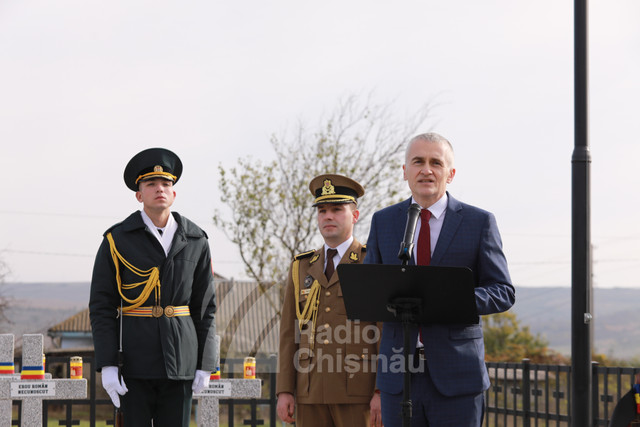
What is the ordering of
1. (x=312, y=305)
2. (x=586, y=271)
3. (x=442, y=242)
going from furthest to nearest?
(x=586, y=271)
(x=312, y=305)
(x=442, y=242)

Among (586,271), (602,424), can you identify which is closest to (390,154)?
(602,424)

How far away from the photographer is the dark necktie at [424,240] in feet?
13.4

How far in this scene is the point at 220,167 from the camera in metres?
17.9

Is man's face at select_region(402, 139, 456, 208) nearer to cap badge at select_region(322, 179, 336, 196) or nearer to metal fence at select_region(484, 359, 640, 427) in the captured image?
cap badge at select_region(322, 179, 336, 196)

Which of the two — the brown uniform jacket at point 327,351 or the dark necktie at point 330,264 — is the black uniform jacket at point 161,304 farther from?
the dark necktie at point 330,264

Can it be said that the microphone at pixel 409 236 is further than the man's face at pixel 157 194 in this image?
No

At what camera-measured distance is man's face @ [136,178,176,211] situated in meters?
5.10

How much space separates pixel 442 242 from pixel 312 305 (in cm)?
160

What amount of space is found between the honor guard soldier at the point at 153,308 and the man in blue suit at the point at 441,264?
138 cm

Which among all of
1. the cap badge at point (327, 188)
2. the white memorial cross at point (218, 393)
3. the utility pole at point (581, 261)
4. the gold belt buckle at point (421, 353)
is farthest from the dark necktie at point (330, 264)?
the white memorial cross at point (218, 393)

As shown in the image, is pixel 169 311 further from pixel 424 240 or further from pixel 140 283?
pixel 424 240

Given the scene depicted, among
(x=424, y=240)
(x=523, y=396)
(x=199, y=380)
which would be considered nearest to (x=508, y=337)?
(x=523, y=396)

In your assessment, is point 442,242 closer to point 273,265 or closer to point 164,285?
point 164,285

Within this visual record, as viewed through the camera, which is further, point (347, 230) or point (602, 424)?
point (602, 424)
